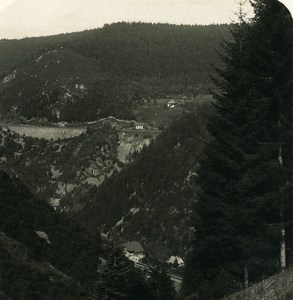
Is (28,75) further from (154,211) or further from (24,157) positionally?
(154,211)

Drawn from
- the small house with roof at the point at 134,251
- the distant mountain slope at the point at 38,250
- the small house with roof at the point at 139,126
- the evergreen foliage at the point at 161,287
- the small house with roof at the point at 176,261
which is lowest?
the small house with roof at the point at 176,261

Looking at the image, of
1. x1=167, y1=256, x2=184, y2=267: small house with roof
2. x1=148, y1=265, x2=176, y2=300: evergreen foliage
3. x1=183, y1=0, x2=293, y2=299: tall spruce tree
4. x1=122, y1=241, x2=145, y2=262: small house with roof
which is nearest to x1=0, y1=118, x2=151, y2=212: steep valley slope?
x1=122, y1=241, x2=145, y2=262: small house with roof

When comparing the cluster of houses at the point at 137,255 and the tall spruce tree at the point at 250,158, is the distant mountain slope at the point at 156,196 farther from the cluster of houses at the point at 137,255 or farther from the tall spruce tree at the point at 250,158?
the tall spruce tree at the point at 250,158

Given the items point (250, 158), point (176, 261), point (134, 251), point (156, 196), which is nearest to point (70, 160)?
point (156, 196)

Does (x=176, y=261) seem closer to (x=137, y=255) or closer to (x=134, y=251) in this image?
(x=137, y=255)

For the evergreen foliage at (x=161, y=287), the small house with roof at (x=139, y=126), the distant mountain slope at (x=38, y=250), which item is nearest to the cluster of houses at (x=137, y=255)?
the distant mountain slope at (x=38, y=250)

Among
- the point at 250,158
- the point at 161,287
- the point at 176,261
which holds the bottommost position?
the point at 176,261
